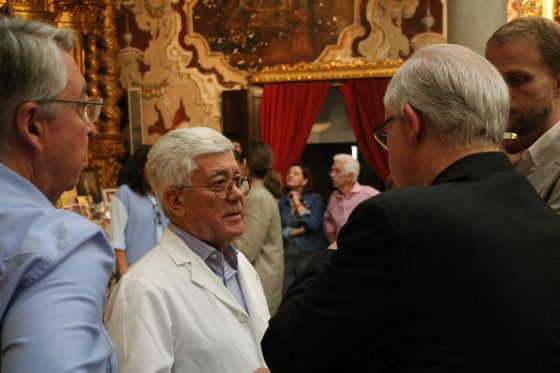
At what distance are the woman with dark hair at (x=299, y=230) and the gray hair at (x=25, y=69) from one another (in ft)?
17.2

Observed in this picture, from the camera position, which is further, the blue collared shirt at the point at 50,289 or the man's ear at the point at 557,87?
the man's ear at the point at 557,87

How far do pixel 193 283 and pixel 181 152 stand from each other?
57 centimetres

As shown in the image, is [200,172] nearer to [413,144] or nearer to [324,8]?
[413,144]

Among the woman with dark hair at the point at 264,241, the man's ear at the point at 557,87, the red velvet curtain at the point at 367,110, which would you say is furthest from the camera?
the red velvet curtain at the point at 367,110

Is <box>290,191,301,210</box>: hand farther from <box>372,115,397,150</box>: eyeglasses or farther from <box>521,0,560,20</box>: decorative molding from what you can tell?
<box>372,115,397,150</box>: eyeglasses

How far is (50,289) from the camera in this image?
115cm

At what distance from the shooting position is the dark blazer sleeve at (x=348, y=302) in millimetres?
1455

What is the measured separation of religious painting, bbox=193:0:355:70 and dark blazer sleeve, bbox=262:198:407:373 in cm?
1014

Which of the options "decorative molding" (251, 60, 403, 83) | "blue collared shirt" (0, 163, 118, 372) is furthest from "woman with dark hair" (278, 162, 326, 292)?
"blue collared shirt" (0, 163, 118, 372)

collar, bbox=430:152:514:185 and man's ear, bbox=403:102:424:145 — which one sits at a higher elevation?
man's ear, bbox=403:102:424:145

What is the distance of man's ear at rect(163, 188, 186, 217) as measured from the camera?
2770mm

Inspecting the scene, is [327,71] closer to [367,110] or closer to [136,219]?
[367,110]

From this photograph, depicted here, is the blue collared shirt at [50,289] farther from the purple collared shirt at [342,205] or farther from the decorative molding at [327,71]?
the decorative molding at [327,71]

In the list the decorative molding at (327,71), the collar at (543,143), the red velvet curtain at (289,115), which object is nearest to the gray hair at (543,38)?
the collar at (543,143)
